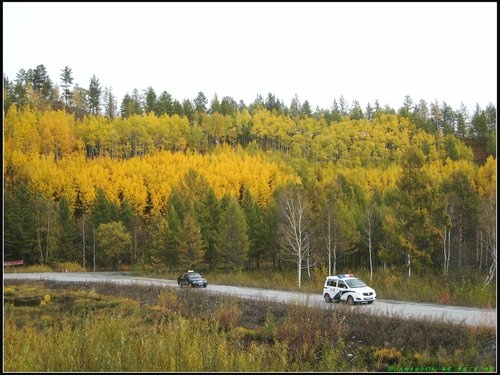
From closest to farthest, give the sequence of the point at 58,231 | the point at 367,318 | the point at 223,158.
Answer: the point at 367,318, the point at 58,231, the point at 223,158

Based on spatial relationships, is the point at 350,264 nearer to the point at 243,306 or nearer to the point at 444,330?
the point at 243,306

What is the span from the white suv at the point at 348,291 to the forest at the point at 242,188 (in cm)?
904

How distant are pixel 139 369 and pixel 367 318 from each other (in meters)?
12.4

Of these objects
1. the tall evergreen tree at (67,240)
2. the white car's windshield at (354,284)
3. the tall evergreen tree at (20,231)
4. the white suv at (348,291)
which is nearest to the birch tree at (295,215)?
the white suv at (348,291)

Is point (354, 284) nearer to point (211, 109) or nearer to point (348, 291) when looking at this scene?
point (348, 291)

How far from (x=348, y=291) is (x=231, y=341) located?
12369mm

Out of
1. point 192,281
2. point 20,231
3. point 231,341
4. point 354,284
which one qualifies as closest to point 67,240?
point 20,231

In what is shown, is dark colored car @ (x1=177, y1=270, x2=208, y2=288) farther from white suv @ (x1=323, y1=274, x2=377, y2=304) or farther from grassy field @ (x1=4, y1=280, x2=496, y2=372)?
white suv @ (x1=323, y1=274, x2=377, y2=304)

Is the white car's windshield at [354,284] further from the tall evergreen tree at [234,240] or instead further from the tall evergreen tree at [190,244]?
the tall evergreen tree at [190,244]

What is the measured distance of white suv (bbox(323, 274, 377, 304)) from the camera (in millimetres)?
22203

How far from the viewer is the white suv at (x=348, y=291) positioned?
22.2 metres

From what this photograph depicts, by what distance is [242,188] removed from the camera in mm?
94375

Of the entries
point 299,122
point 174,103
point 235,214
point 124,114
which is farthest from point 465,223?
point 124,114

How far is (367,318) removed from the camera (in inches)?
672
